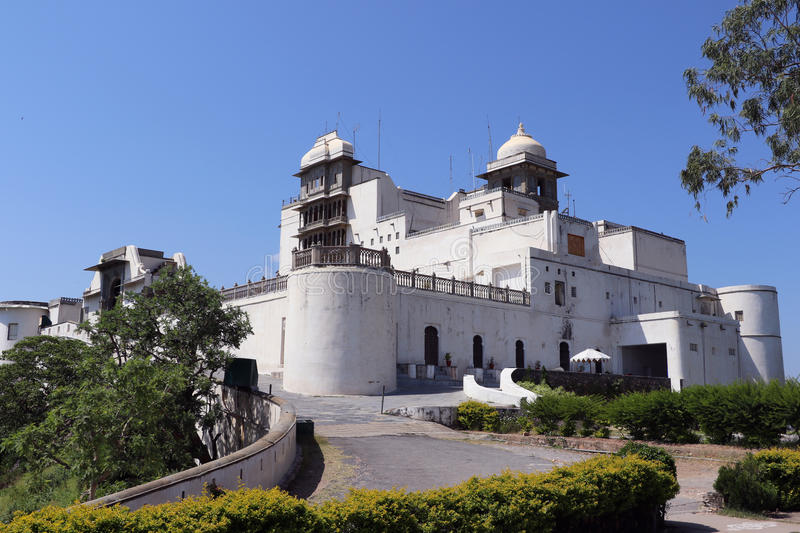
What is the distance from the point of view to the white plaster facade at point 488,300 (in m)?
27.5

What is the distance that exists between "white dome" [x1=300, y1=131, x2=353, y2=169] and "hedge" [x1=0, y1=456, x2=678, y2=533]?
4499cm

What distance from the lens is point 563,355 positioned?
132 feet

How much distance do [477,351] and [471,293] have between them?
3004 millimetres

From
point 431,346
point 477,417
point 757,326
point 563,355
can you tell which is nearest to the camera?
point 477,417

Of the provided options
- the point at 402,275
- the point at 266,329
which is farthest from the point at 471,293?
the point at 266,329

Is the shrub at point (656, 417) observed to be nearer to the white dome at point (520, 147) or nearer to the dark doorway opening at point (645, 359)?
the dark doorway opening at point (645, 359)

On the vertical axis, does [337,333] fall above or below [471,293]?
below

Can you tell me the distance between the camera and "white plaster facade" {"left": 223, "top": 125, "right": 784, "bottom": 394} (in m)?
27.5

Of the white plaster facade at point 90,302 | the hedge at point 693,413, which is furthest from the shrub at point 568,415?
the white plaster facade at point 90,302

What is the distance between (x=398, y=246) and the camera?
47500mm

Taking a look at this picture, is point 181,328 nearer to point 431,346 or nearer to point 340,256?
point 340,256

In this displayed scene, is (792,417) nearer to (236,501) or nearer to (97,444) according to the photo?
(236,501)

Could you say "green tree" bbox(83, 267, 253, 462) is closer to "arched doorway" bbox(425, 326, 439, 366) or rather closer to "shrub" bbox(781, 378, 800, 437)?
"shrub" bbox(781, 378, 800, 437)

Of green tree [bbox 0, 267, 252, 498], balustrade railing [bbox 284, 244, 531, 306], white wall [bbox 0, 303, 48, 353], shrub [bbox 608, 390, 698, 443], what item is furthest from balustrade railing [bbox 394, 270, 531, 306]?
white wall [bbox 0, 303, 48, 353]
